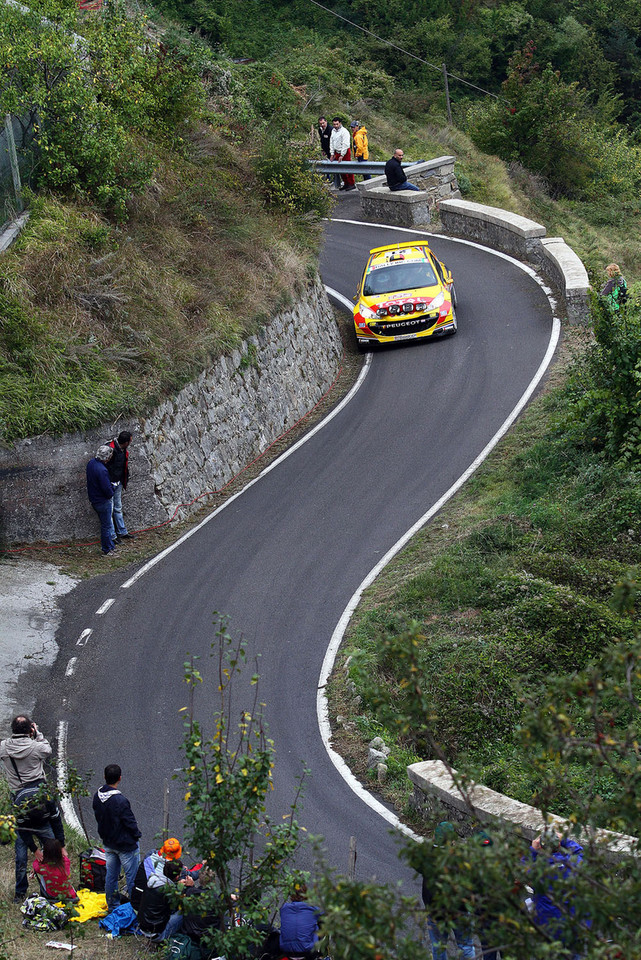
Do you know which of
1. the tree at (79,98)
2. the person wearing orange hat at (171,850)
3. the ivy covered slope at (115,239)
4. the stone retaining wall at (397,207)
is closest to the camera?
the person wearing orange hat at (171,850)

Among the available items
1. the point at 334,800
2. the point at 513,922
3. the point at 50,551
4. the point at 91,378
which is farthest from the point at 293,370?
the point at 513,922

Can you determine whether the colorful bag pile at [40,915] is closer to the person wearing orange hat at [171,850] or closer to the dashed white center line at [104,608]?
the person wearing orange hat at [171,850]

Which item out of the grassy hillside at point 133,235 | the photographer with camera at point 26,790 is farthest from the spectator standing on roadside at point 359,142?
the photographer with camera at point 26,790

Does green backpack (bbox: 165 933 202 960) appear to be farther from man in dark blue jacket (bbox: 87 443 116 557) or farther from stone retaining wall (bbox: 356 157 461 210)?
stone retaining wall (bbox: 356 157 461 210)

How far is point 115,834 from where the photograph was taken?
8633 millimetres

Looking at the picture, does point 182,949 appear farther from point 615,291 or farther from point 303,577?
point 615,291

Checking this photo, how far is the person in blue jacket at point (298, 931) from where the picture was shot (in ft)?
24.5

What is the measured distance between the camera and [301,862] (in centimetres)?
945

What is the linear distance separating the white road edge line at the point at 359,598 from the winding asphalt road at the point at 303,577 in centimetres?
10

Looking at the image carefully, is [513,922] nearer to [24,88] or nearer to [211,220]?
[24,88]

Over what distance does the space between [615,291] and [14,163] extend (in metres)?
10.8

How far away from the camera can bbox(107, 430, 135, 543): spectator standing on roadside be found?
50.6ft

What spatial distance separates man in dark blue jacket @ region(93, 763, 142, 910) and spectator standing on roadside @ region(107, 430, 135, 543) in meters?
7.38

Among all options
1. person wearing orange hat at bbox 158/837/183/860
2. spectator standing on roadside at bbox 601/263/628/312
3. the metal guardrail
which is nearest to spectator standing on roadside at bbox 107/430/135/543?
spectator standing on roadside at bbox 601/263/628/312
